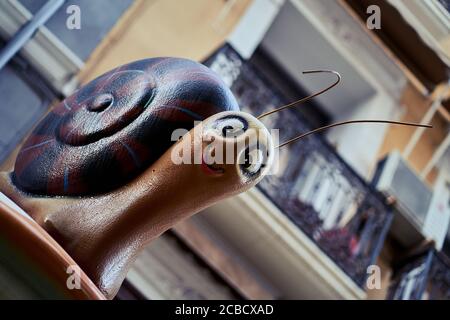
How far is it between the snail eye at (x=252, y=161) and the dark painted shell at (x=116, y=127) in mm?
171

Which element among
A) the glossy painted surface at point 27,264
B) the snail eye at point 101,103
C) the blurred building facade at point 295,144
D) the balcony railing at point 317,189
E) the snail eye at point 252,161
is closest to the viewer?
the glossy painted surface at point 27,264

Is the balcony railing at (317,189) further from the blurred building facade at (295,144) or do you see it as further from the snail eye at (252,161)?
the snail eye at (252,161)

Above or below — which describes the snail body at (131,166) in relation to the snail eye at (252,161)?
above

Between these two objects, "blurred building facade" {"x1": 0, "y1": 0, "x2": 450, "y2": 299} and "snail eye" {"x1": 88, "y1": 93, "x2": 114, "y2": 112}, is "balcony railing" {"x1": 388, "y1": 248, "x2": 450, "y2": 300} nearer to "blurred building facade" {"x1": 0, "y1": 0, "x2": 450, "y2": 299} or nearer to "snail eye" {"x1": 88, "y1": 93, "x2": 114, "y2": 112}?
"blurred building facade" {"x1": 0, "y1": 0, "x2": 450, "y2": 299}

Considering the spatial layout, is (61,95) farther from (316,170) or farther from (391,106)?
(391,106)

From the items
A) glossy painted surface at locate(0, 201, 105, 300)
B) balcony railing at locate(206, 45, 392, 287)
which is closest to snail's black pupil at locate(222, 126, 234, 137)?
glossy painted surface at locate(0, 201, 105, 300)

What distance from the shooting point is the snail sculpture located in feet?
3.62

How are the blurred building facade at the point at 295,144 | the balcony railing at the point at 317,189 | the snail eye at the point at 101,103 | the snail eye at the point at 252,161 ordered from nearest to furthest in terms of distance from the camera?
the snail eye at the point at 252,161
the snail eye at the point at 101,103
the blurred building facade at the point at 295,144
the balcony railing at the point at 317,189

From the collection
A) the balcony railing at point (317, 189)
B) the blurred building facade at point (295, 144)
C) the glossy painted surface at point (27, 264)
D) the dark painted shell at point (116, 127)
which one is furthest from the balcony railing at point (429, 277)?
the glossy painted surface at point (27, 264)

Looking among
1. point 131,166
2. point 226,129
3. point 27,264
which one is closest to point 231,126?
point 226,129

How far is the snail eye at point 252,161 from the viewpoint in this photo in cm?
108

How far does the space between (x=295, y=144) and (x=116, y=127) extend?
14.4 ft

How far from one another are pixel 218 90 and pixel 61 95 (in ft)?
9.12

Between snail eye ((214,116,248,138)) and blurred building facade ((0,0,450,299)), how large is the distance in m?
2.32
